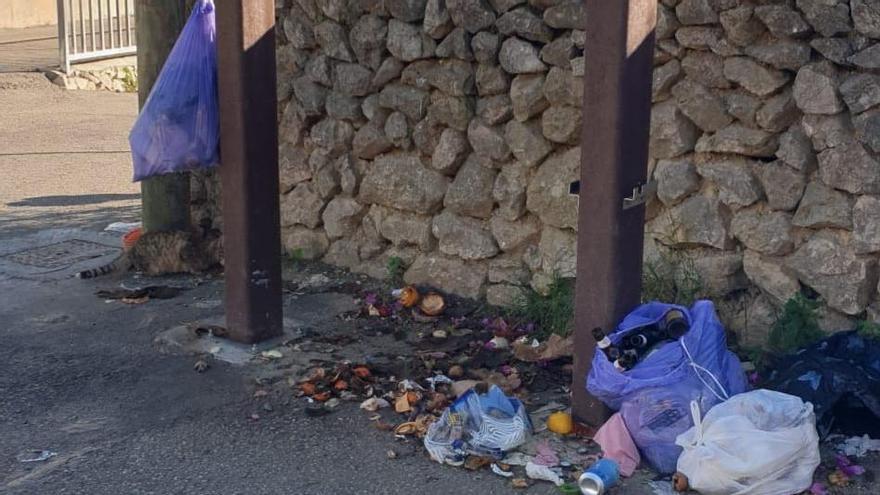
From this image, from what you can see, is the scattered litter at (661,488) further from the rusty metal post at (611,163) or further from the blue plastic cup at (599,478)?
the rusty metal post at (611,163)

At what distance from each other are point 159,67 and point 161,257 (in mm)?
1156

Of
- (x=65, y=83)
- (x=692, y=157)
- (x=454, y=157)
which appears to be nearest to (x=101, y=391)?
(x=454, y=157)

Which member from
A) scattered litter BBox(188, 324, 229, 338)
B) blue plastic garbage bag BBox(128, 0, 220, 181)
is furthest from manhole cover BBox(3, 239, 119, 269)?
blue plastic garbage bag BBox(128, 0, 220, 181)

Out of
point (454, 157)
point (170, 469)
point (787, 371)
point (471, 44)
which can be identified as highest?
point (471, 44)

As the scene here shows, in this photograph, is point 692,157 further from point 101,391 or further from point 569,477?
point 101,391

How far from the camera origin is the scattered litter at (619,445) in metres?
4.61

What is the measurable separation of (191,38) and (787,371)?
10.5ft

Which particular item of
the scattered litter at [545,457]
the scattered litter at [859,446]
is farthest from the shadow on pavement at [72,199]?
the scattered litter at [859,446]

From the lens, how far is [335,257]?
7.27 m

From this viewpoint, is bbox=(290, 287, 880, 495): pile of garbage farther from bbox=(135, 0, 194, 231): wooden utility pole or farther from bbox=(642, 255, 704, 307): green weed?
bbox=(135, 0, 194, 231): wooden utility pole

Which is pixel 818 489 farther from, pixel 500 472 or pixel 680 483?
pixel 500 472

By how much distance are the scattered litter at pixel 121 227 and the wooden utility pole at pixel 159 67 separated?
3.10ft

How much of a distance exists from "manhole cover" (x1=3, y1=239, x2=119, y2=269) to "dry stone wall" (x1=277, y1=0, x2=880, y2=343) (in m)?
1.36

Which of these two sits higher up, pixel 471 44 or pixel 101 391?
pixel 471 44
